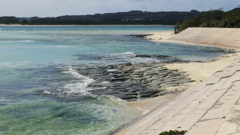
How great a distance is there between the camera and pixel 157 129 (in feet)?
31.1

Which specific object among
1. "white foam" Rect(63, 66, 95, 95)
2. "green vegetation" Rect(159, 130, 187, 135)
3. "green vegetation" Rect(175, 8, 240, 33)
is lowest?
"white foam" Rect(63, 66, 95, 95)

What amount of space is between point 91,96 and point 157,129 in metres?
8.28

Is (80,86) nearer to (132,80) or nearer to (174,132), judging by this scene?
(132,80)

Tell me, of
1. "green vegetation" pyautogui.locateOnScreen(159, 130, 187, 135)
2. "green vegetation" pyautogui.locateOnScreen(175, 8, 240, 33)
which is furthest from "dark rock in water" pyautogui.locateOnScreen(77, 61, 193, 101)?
"green vegetation" pyautogui.locateOnScreen(175, 8, 240, 33)

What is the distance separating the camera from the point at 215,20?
8012cm

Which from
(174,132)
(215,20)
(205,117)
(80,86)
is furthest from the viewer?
(215,20)

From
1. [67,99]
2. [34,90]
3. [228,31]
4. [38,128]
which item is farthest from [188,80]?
[228,31]

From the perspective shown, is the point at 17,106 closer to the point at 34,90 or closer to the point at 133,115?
the point at 34,90

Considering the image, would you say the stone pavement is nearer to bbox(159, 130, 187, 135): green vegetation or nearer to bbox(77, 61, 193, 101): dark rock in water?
bbox(159, 130, 187, 135): green vegetation

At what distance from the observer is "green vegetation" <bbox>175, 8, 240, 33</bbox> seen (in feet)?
226

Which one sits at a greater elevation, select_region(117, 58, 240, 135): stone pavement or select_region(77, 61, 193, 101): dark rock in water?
select_region(117, 58, 240, 135): stone pavement

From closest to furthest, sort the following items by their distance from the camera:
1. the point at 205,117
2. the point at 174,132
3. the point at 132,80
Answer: the point at 174,132 → the point at 205,117 → the point at 132,80

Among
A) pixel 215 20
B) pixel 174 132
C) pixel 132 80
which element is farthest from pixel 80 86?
pixel 215 20

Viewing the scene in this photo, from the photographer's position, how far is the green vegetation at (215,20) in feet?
226
